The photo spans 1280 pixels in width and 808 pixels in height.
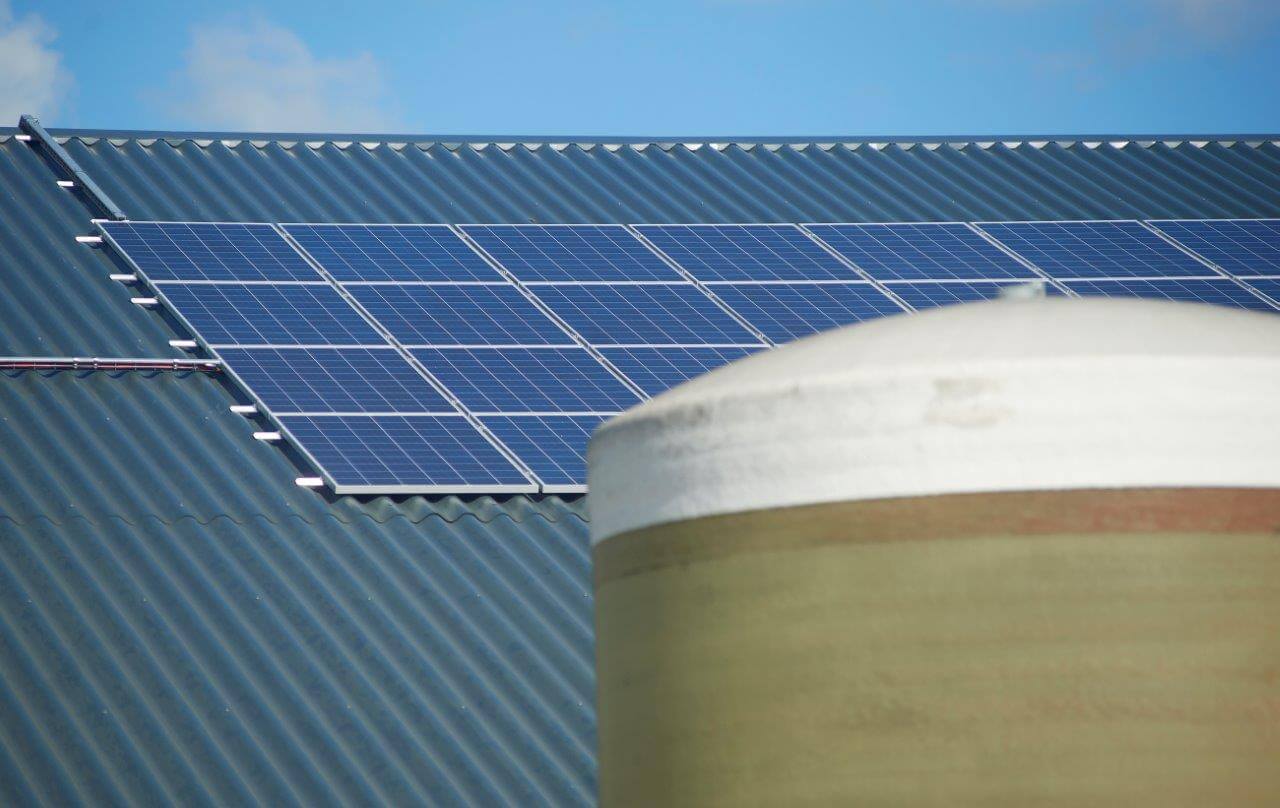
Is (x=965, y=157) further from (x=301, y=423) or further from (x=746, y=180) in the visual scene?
(x=301, y=423)

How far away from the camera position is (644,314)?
21625 millimetres

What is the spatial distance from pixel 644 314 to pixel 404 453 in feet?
12.8

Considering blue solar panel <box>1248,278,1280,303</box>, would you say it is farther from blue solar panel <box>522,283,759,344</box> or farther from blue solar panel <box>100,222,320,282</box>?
blue solar panel <box>100,222,320,282</box>

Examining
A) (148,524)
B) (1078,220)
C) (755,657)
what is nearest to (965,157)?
(1078,220)

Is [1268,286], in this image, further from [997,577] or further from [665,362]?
[997,577]

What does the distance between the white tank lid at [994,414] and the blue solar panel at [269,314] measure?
1090 centimetres

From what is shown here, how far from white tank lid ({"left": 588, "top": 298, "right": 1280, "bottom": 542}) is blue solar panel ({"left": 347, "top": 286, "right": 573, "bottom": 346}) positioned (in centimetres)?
1061

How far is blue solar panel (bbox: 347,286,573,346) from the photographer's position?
824 inches

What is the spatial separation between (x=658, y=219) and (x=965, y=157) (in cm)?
543

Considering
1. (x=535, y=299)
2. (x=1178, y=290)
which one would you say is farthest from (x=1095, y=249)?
(x=535, y=299)

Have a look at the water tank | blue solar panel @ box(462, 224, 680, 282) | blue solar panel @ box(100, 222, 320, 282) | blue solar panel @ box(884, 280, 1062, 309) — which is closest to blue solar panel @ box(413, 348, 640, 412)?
blue solar panel @ box(462, 224, 680, 282)

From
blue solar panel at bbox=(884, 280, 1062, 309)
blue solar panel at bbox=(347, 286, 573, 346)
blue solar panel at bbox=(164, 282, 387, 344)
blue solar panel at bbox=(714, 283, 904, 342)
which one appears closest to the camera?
blue solar panel at bbox=(164, 282, 387, 344)

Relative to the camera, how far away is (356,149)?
84.3 ft

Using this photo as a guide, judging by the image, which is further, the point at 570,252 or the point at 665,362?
the point at 570,252
